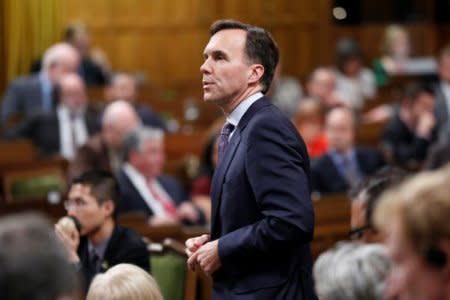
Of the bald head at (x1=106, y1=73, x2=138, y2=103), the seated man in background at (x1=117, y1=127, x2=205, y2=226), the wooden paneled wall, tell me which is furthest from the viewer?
the wooden paneled wall

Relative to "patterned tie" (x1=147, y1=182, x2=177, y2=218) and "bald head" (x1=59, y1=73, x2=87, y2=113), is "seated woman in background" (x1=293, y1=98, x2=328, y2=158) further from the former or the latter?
"patterned tie" (x1=147, y1=182, x2=177, y2=218)

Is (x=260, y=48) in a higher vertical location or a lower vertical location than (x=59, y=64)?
higher

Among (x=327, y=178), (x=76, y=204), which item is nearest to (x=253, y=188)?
(x=76, y=204)

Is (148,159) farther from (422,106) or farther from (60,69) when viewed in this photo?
(422,106)

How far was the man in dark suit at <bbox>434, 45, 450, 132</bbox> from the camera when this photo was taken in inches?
348

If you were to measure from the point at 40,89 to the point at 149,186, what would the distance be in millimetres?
3778

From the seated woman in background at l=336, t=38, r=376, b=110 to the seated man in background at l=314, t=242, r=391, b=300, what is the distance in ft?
32.6

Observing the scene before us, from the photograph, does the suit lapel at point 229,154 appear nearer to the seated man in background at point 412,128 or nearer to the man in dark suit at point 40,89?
the seated man in background at point 412,128

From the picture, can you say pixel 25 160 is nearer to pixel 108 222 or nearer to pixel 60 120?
pixel 60 120

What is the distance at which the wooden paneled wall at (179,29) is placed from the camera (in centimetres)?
A: 1373

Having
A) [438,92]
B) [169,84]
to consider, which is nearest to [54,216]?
[438,92]

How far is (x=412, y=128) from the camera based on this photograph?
9.02 metres

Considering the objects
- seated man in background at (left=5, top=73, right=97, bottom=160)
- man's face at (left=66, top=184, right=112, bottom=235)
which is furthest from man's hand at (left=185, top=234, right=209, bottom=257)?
seated man in background at (left=5, top=73, right=97, bottom=160)

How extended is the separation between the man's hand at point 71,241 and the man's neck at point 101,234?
0.35 feet
